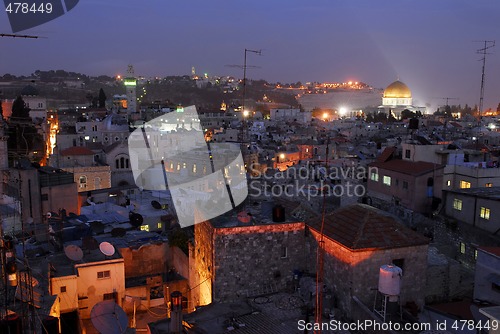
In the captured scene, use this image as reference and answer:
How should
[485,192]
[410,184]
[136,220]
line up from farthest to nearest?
1. [410,184]
2. [136,220]
3. [485,192]

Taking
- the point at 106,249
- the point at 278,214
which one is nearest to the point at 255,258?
the point at 278,214

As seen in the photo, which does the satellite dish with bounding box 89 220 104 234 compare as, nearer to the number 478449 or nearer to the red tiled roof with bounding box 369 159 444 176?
the number 478449

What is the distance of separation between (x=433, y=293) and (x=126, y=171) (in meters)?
20.9

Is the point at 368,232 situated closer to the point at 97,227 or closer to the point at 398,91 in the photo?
the point at 97,227

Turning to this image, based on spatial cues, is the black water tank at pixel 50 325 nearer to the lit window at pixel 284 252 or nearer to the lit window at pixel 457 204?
the lit window at pixel 284 252

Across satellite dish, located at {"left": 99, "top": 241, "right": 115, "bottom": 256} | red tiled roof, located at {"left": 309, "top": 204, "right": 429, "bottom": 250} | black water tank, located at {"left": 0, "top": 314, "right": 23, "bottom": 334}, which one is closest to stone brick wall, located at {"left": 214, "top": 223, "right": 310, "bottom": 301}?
red tiled roof, located at {"left": 309, "top": 204, "right": 429, "bottom": 250}

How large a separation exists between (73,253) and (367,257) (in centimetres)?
702

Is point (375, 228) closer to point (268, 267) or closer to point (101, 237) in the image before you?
point (268, 267)

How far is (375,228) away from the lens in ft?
30.2

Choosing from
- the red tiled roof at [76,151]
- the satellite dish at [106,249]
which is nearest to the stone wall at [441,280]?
the satellite dish at [106,249]

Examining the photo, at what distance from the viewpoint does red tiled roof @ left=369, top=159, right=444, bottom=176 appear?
17.1m

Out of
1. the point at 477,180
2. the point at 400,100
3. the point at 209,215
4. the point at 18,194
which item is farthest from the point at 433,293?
the point at 400,100

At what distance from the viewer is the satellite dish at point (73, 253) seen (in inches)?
452

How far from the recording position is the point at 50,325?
888 cm
